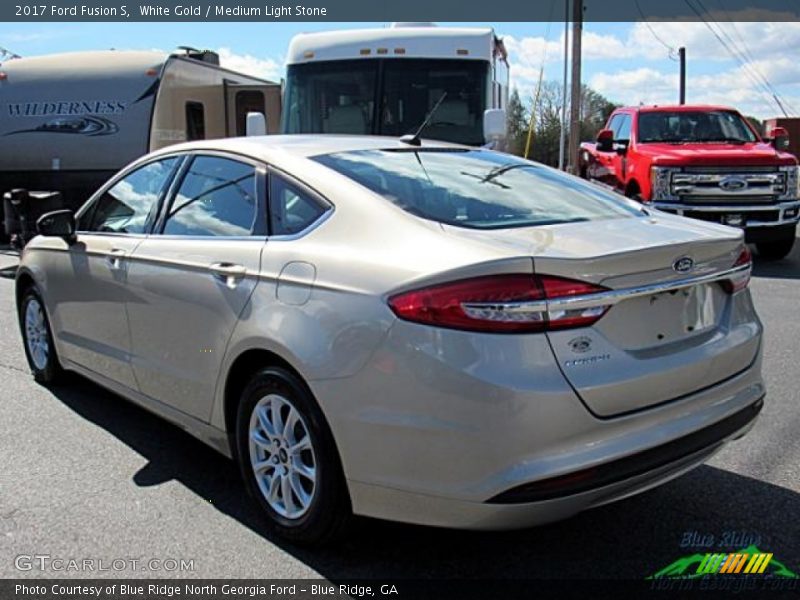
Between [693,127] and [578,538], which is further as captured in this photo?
[693,127]

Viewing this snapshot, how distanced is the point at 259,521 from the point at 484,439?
1395 millimetres

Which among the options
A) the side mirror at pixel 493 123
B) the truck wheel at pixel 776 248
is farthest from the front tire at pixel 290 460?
the truck wheel at pixel 776 248

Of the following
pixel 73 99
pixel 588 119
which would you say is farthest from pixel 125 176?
pixel 588 119

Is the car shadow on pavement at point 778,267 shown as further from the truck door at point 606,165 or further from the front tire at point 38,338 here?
the front tire at point 38,338

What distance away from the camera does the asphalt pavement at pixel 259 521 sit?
10.3 ft

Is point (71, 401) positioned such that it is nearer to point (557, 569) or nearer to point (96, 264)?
point (96, 264)

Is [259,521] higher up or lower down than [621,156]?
lower down

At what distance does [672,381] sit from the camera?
113 inches

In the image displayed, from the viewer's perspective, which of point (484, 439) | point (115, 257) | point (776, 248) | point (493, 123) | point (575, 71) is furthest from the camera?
point (575, 71)

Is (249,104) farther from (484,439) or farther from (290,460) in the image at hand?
(484,439)

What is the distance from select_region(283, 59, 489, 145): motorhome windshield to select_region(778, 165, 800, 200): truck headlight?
13.9 feet

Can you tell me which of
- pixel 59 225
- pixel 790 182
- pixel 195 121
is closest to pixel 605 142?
pixel 790 182

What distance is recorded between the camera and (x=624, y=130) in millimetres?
12188

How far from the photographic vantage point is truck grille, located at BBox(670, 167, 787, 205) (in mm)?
10398
